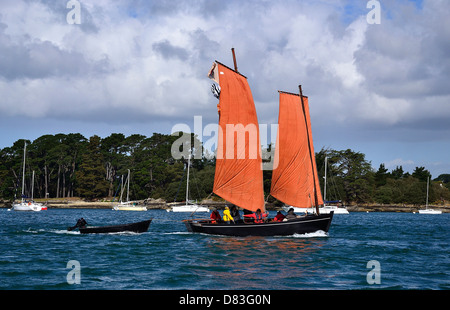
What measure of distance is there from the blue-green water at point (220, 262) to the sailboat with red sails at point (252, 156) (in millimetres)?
3475

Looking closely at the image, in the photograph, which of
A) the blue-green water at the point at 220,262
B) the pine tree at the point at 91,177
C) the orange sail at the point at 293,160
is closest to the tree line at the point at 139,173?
the pine tree at the point at 91,177

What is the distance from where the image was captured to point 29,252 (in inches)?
1203

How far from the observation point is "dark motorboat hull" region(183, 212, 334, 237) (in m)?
37.6

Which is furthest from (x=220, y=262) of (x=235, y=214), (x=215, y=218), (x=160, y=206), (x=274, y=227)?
(x=160, y=206)

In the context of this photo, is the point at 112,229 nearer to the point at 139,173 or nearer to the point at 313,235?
the point at 313,235

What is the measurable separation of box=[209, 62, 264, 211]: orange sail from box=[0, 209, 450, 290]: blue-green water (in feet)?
14.6

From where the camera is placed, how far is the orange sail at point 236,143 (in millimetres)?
40438

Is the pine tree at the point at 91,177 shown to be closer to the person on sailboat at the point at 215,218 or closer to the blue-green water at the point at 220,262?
the blue-green water at the point at 220,262

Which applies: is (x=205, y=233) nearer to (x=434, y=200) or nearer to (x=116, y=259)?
(x=116, y=259)

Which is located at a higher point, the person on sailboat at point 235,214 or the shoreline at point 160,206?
the person on sailboat at point 235,214

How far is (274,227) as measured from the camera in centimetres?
3756
